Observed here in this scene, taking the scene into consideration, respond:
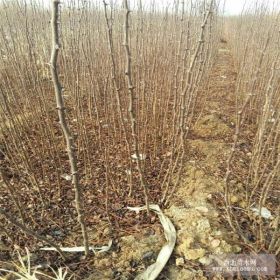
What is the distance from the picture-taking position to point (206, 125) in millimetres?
2984

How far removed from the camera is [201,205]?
5.79 feet

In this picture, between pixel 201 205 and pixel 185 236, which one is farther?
pixel 201 205

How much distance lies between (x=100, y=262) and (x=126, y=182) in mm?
741

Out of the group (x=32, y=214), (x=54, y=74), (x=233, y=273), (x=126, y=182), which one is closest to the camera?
(x=54, y=74)

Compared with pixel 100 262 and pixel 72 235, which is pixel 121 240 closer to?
pixel 100 262

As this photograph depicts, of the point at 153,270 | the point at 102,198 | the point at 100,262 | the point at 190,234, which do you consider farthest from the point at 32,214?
the point at 190,234

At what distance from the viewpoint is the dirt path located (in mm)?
1423

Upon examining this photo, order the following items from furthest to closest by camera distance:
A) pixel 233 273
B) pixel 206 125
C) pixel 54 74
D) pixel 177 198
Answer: pixel 206 125
pixel 177 198
pixel 233 273
pixel 54 74

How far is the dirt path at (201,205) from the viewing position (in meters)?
1.42

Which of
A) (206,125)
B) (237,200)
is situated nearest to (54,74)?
(237,200)

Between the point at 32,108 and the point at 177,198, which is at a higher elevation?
the point at 32,108

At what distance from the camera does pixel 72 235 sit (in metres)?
1.62

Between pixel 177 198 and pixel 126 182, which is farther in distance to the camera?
pixel 126 182

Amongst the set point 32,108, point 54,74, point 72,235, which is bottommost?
point 72,235
